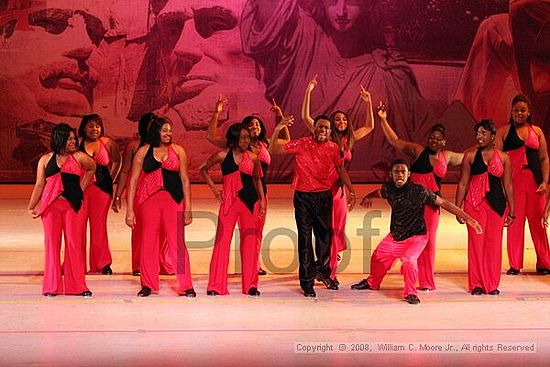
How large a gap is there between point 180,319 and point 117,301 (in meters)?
0.85

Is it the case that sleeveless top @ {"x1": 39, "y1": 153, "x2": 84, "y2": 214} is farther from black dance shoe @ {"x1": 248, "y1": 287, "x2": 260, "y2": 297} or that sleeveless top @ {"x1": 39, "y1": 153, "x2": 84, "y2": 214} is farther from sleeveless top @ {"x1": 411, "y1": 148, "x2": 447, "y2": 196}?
sleeveless top @ {"x1": 411, "y1": 148, "x2": 447, "y2": 196}

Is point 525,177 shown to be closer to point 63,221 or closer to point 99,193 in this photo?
point 99,193

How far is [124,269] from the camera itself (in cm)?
1036

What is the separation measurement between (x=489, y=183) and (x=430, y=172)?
0.59 m

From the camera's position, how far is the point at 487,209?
30.3ft

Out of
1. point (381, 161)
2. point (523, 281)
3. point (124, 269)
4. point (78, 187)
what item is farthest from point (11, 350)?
point (381, 161)

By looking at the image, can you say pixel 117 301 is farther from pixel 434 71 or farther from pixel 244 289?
pixel 434 71

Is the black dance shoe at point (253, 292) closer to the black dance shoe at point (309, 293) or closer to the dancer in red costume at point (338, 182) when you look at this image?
the black dance shoe at point (309, 293)

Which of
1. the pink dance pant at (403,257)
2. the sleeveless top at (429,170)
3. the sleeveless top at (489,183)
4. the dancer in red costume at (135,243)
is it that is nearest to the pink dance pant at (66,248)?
the dancer in red costume at (135,243)

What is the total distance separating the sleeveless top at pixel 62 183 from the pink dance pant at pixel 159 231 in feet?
1.88

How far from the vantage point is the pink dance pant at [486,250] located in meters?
9.20

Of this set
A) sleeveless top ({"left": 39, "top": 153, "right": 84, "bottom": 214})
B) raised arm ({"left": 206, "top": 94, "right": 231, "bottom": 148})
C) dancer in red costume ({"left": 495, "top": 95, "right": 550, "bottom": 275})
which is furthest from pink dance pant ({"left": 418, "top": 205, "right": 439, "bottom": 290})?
sleeveless top ({"left": 39, "top": 153, "right": 84, "bottom": 214})

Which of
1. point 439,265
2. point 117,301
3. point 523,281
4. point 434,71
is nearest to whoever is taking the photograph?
point 117,301

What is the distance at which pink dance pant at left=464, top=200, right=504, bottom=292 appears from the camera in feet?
30.2
